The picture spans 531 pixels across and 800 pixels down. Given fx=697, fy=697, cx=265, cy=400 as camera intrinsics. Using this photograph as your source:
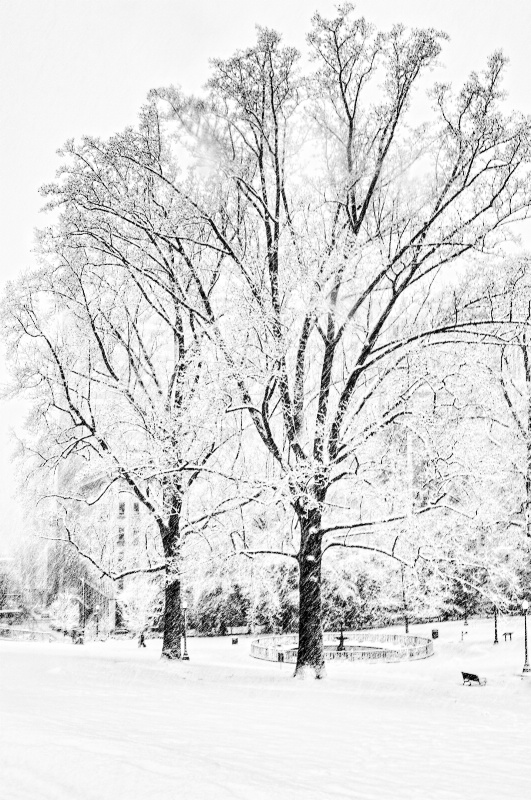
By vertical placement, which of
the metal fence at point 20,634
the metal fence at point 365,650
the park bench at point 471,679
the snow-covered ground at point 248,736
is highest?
the snow-covered ground at point 248,736

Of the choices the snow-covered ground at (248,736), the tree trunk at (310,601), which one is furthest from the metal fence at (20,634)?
the tree trunk at (310,601)

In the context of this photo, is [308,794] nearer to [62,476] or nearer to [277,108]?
[277,108]

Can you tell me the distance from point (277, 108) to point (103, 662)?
14.1 m

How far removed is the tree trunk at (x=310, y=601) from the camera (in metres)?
15.1

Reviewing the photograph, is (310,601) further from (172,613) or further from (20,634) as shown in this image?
(20,634)

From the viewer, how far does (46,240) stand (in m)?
17.3

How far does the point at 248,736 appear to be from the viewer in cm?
793

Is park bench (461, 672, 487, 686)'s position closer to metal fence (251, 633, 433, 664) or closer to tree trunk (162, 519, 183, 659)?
tree trunk (162, 519, 183, 659)

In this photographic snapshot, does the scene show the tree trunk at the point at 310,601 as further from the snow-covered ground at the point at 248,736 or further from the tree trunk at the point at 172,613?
the tree trunk at the point at 172,613

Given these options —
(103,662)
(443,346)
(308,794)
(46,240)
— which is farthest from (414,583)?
(46,240)

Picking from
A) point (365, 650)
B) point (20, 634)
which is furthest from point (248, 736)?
point (20, 634)

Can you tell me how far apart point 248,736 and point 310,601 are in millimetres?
7318

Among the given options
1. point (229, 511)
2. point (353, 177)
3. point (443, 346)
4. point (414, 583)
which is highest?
point (353, 177)

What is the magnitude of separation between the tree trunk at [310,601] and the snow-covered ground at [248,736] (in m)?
0.54
